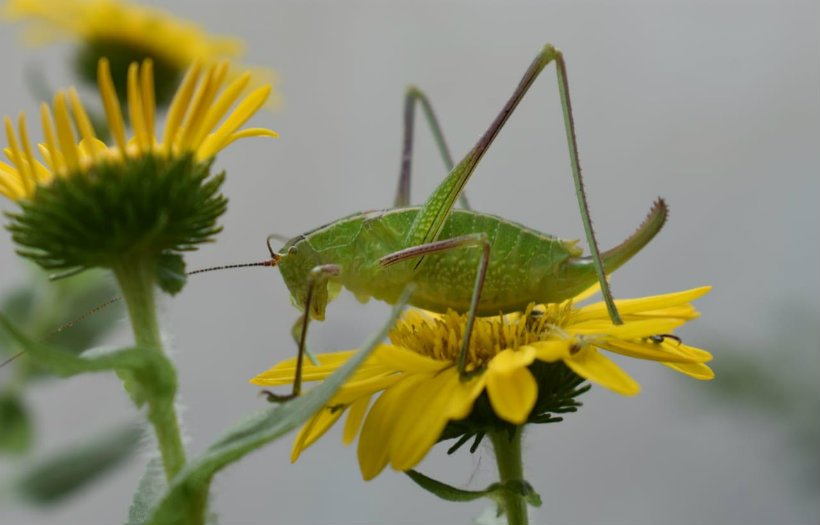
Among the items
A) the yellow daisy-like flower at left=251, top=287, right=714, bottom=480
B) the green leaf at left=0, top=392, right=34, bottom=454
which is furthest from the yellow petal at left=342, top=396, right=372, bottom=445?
the green leaf at left=0, top=392, right=34, bottom=454

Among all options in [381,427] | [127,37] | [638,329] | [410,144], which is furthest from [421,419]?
[127,37]

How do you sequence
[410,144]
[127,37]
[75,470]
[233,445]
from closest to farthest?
1. [233,445]
2. [410,144]
3. [75,470]
4. [127,37]

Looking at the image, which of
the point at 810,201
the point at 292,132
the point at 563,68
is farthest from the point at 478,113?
the point at 563,68

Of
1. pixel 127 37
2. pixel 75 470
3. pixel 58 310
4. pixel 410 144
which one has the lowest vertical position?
pixel 75 470

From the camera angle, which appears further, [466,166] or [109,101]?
[466,166]

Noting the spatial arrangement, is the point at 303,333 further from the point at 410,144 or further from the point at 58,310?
the point at 58,310

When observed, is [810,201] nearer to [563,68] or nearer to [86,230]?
[563,68]
